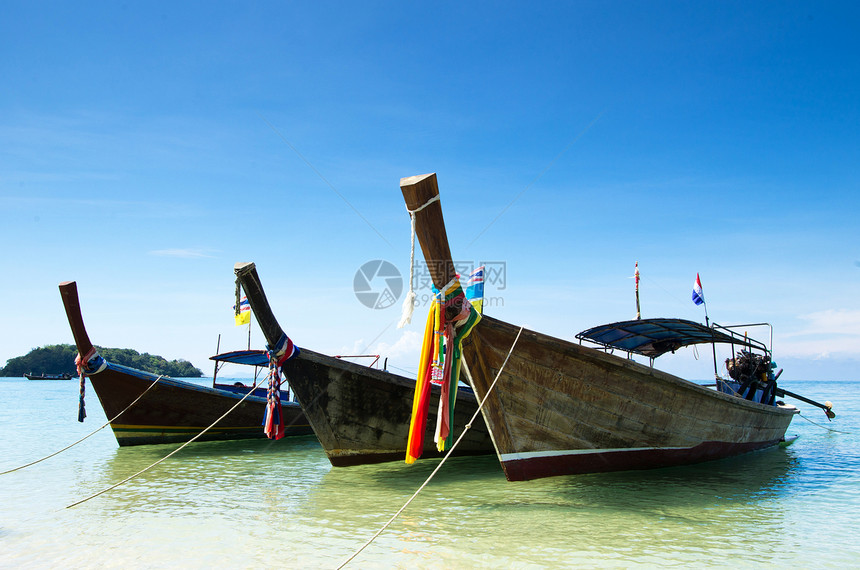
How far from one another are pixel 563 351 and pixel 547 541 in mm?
2421

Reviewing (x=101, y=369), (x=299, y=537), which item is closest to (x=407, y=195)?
(x=299, y=537)

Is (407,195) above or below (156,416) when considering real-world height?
above

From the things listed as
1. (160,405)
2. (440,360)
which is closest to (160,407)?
(160,405)

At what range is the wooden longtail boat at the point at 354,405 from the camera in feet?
27.6

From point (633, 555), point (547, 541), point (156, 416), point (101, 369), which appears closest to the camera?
point (633, 555)

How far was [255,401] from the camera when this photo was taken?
497 inches

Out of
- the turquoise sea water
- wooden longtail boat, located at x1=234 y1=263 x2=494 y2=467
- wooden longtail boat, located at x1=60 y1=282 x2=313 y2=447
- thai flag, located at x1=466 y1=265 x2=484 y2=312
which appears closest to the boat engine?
the turquoise sea water

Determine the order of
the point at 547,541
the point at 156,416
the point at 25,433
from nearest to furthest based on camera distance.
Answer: the point at 547,541
the point at 156,416
the point at 25,433

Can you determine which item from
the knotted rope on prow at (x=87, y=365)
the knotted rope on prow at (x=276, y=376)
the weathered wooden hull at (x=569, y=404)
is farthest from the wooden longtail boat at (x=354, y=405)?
the knotted rope on prow at (x=87, y=365)

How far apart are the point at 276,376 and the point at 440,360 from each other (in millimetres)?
3543

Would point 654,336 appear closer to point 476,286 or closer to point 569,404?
point 569,404

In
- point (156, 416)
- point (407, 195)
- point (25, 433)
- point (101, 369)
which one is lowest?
point (25, 433)

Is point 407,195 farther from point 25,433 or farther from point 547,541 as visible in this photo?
point 25,433

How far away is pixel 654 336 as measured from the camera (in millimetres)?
11352
